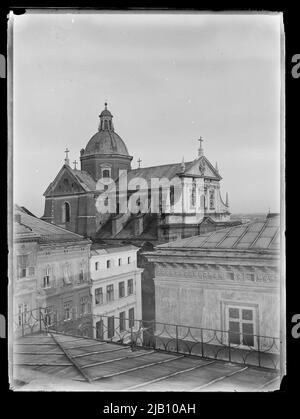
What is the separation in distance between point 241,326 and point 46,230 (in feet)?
5.65

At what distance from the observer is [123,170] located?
3.71 meters

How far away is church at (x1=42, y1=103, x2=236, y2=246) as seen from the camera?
3588mm

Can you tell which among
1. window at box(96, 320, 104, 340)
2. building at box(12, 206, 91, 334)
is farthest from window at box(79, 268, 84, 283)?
window at box(96, 320, 104, 340)

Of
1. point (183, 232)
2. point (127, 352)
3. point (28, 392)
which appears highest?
point (183, 232)

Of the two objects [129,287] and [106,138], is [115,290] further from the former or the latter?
[106,138]

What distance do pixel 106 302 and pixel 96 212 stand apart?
2.43ft

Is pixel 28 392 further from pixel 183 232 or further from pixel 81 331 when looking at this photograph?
pixel 183 232

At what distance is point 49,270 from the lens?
3654mm

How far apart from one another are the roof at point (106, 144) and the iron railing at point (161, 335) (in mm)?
1321

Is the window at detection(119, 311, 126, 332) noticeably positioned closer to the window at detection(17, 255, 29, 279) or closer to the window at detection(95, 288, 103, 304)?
the window at detection(95, 288, 103, 304)

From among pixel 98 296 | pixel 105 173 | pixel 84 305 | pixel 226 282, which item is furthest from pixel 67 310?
pixel 226 282

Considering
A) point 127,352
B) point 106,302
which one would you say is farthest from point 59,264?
point 127,352

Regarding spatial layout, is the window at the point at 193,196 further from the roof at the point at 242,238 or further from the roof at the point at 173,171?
the roof at the point at 242,238

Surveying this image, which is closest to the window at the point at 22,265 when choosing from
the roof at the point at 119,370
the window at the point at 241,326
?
the roof at the point at 119,370
